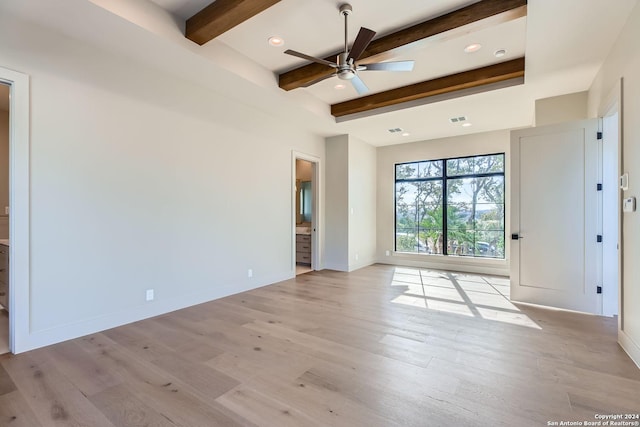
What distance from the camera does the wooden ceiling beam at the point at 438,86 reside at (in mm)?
3708

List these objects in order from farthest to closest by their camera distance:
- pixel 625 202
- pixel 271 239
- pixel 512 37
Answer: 1. pixel 271 239
2. pixel 512 37
3. pixel 625 202

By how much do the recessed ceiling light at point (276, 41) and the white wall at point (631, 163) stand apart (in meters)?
3.08

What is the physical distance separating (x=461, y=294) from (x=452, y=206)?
8.49 feet

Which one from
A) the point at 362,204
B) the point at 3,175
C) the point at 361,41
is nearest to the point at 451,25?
the point at 361,41

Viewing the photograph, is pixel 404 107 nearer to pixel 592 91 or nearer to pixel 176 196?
pixel 592 91

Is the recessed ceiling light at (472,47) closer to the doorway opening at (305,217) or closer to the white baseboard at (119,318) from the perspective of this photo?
the doorway opening at (305,217)

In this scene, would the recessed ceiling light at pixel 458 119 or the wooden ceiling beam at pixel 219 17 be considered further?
the recessed ceiling light at pixel 458 119

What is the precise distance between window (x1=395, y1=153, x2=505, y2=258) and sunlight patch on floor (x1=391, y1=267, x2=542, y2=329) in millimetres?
805

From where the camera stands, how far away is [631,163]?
257 centimetres

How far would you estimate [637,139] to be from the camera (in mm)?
2438

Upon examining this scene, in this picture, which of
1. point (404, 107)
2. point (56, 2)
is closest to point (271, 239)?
point (404, 107)

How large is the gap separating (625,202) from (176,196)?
4.59 m

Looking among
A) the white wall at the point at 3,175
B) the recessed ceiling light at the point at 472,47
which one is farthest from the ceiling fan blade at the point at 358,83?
the white wall at the point at 3,175

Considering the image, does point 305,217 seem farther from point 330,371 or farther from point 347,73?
point 330,371
